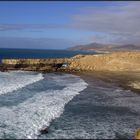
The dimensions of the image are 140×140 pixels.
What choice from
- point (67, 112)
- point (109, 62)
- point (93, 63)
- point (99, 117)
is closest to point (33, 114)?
point (67, 112)

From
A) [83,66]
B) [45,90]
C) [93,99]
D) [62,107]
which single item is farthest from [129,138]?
[83,66]

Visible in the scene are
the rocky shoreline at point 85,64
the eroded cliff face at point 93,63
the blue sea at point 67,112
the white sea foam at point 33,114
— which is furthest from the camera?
the eroded cliff face at point 93,63

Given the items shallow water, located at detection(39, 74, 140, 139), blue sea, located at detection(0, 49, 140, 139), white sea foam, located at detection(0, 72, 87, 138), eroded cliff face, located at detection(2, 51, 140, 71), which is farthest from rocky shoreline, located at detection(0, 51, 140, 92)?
white sea foam, located at detection(0, 72, 87, 138)

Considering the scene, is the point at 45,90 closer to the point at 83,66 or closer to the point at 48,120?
the point at 48,120

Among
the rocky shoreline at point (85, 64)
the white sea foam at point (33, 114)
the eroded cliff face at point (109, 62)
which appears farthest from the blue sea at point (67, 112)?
the eroded cliff face at point (109, 62)

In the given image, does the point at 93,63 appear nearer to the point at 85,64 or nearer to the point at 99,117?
the point at 85,64

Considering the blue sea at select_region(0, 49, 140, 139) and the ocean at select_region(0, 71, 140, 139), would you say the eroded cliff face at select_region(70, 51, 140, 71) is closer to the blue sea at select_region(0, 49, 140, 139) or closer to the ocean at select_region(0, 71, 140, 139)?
the blue sea at select_region(0, 49, 140, 139)

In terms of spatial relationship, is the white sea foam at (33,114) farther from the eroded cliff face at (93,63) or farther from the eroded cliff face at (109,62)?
the eroded cliff face at (109,62)
